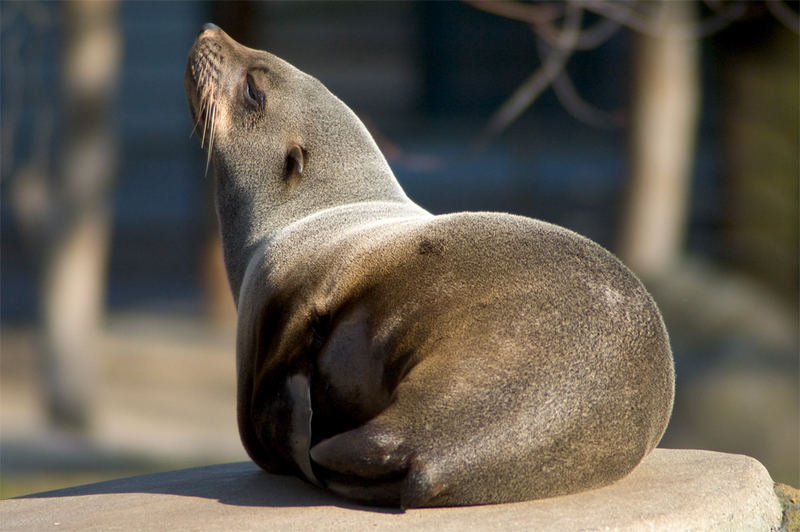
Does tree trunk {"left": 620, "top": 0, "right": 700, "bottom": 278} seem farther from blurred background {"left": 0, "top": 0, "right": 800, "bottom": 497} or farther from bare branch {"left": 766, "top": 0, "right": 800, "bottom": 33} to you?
bare branch {"left": 766, "top": 0, "right": 800, "bottom": 33}

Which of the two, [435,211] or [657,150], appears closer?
[657,150]

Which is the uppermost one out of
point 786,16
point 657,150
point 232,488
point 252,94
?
point 786,16

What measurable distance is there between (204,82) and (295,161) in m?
0.56

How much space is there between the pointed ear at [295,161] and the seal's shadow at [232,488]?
2.99ft

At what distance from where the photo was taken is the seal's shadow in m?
2.92

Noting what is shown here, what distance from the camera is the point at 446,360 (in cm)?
277

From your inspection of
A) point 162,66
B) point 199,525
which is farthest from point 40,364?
point 162,66

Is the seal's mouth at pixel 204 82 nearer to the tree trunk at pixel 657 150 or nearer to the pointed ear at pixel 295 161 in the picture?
the pointed ear at pixel 295 161

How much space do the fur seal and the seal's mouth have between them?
27.3 inches

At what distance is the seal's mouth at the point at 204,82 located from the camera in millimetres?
3908

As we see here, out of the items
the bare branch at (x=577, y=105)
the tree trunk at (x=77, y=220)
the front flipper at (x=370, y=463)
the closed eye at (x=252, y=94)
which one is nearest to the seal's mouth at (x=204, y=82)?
the closed eye at (x=252, y=94)

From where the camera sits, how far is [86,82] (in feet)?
27.5

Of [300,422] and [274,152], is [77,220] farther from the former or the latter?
[300,422]

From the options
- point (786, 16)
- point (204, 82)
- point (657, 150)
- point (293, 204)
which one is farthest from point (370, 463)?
point (657, 150)
